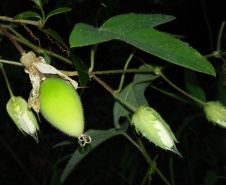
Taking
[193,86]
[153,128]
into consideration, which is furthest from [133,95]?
[153,128]

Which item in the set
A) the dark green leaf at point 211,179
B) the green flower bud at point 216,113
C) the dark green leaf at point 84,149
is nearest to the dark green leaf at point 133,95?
the dark green leaf at point 84,149

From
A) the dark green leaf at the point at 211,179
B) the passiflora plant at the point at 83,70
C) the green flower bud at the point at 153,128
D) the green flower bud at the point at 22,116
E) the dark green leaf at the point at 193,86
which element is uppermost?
the passiflora plant at the point at 83,70

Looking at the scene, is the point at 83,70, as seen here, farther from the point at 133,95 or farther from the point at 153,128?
the point at 133,95

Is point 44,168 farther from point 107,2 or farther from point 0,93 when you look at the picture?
point 107,2

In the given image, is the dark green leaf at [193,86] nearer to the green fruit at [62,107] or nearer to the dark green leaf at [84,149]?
the dark green leaf at [84,149]

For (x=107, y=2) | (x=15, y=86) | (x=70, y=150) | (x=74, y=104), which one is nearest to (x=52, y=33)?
(x=74, y=104)

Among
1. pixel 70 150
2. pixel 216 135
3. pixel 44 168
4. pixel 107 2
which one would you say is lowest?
pixel 216 135
